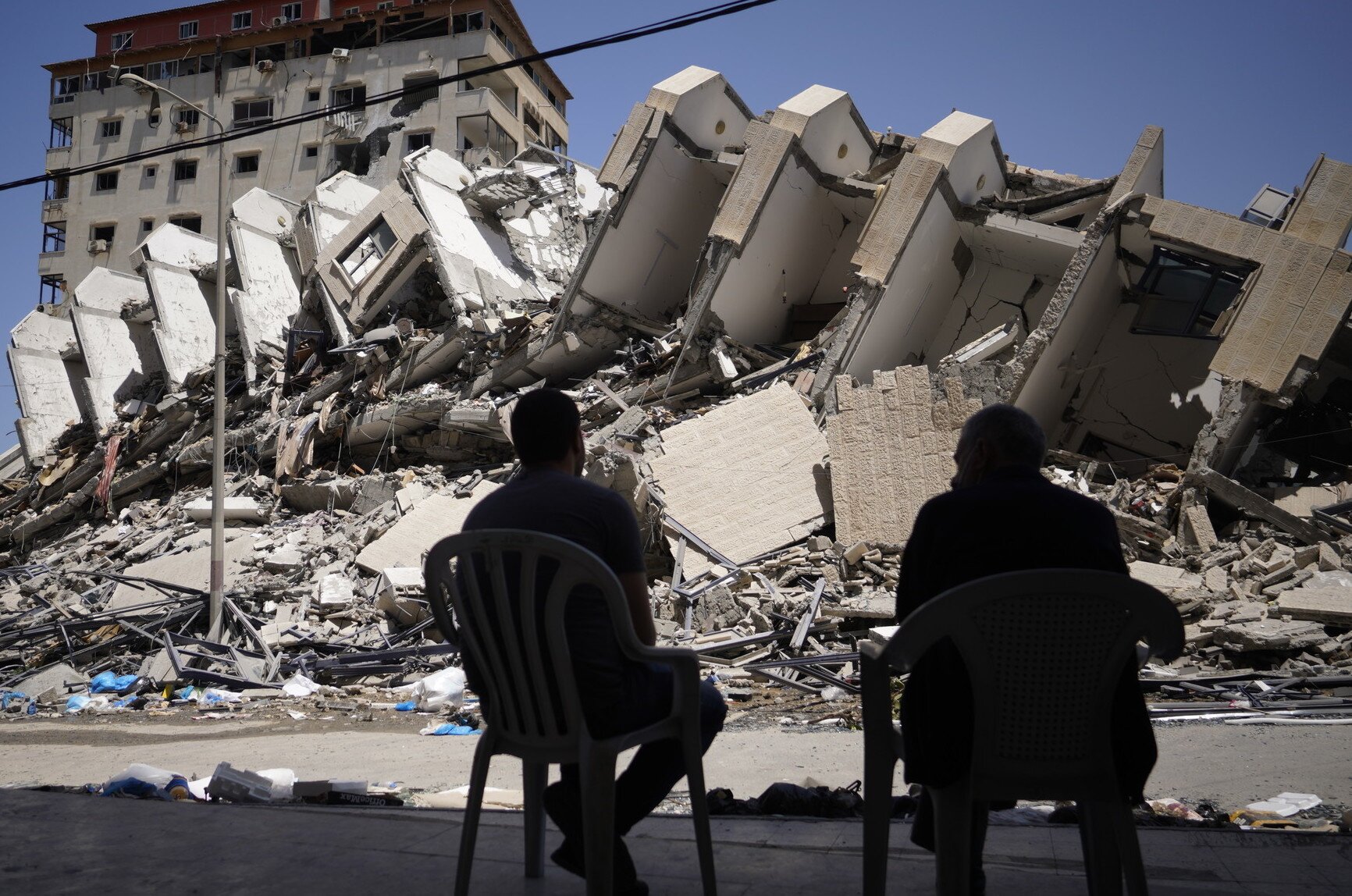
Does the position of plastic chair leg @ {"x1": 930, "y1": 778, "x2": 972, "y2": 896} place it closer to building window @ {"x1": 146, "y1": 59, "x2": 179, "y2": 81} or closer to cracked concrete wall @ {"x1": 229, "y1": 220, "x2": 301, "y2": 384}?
cracked concrete wall @ {"x1": 229, "y1": 220, "x2": 301, "y2": 384}

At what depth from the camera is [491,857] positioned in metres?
3.27

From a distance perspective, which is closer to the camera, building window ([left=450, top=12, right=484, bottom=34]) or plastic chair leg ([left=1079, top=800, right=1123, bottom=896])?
plastic chair leg ([left=1079, top=800, right=1123, bottom=896])

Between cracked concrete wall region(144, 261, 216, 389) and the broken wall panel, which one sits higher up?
cracked concrete wall region(144, 261, 216, 389)

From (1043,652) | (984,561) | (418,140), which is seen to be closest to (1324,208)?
(984,561)

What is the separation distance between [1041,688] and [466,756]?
203 inches

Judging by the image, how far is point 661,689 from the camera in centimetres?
269

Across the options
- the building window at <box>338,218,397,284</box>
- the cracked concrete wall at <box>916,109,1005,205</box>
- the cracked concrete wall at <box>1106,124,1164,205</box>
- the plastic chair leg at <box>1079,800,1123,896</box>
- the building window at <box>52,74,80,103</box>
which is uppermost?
the building window at <box>52,74,80,103</box>

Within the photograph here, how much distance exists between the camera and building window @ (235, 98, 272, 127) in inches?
1788

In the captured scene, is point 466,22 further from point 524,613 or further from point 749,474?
point 524,613

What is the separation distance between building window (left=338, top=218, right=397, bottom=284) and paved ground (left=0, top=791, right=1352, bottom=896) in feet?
60.2

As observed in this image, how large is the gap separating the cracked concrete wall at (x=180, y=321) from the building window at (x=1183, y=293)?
21.5 metres

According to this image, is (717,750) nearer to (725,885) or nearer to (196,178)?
(725,885)

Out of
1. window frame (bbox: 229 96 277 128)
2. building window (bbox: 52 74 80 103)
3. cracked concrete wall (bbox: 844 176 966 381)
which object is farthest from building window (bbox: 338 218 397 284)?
building window (bbox: 52 74 80 103)

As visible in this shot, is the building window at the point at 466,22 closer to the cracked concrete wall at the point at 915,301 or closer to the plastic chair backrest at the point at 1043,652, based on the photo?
the cracked concrete wall at the point at 915,301
